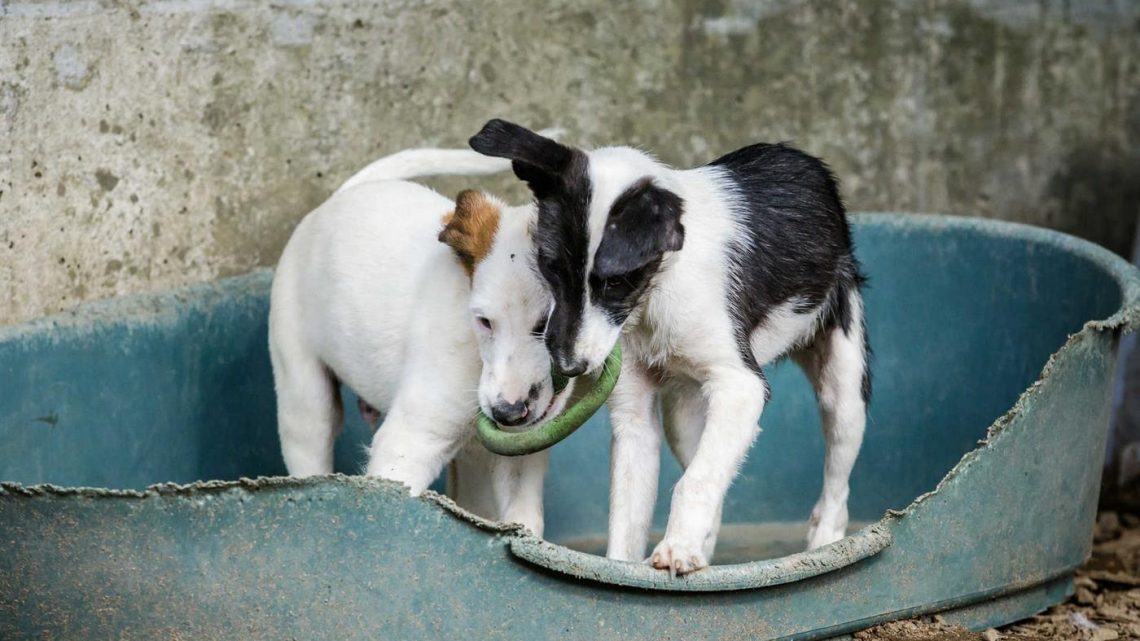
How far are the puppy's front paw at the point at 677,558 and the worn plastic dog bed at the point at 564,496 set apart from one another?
0.03 metres

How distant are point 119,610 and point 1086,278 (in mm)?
3123

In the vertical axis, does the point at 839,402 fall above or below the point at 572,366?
below

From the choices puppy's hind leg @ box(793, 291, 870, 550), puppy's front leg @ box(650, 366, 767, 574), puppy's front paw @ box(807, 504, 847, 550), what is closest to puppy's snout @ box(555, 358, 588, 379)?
puppy's front leg @ box(650, 366, 767, 574)

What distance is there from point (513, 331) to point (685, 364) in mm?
452

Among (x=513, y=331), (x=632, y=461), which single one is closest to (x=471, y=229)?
(x=513, y=331)

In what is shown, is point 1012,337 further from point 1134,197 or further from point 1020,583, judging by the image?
point 1134,197

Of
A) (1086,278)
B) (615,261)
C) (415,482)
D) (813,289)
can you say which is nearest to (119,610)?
(415,482)

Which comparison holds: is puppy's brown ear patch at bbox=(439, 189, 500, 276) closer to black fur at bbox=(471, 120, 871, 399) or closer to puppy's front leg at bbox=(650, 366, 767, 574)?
black fur at bbox=(471, 120, 871, 399)

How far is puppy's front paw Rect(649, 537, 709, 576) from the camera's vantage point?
319 cm

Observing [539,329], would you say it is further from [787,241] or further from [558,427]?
[787,241]

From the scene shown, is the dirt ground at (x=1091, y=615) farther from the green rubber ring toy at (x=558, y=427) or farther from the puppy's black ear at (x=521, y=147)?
the puppy's black ear at (x=521, y=147)

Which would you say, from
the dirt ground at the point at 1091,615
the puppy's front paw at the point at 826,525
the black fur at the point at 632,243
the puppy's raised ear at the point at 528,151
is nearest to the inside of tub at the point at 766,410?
the dirt ground at the point at 1091,615

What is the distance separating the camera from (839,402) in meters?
4.12

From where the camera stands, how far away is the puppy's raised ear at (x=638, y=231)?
3094mm
